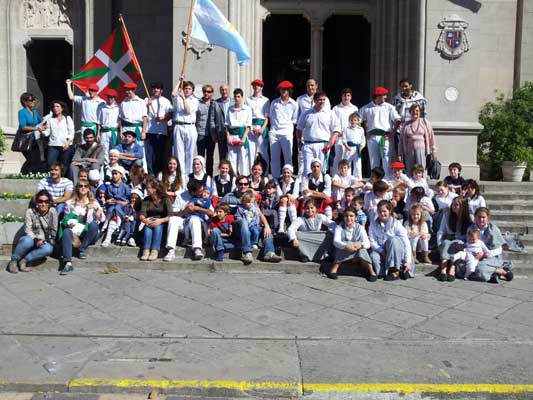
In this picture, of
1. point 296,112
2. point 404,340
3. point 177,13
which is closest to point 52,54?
point 177,13

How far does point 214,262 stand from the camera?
9.02m

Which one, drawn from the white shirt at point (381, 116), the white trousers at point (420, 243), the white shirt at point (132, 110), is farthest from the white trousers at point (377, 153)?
the white shirt at point (132, 110)

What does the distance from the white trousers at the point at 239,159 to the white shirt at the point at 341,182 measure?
1718 mm

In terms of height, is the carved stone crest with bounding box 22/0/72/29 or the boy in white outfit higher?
the carved stone crest with bounding box 22/0/72/29

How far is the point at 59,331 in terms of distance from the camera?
634 centimetres

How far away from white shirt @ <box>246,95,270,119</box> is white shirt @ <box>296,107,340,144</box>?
799 millimetres

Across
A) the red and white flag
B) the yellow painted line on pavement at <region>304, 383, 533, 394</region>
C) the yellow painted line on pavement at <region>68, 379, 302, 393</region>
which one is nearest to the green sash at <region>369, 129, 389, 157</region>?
the red and white flag

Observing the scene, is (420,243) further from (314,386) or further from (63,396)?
(63,396)

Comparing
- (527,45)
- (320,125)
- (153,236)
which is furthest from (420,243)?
(527,45)

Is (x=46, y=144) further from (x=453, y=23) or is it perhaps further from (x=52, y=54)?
(x=453, y=23)

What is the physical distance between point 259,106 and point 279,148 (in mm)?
817

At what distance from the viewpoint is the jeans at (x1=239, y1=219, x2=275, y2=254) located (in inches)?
356

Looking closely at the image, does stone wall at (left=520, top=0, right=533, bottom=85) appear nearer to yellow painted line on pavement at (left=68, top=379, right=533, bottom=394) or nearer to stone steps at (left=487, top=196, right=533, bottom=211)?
stone steps at (left=487, top=196, right=533, bottom=211)

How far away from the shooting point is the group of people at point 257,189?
8.83 meters
